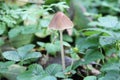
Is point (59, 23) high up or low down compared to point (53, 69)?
up

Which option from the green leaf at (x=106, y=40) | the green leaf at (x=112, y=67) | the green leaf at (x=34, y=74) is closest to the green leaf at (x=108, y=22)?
the green leaf at (x=106, y=40)

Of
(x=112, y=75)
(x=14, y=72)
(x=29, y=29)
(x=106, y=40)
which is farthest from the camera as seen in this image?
(x=29, y=29)

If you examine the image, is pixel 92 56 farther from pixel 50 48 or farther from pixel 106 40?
pixel 50 48

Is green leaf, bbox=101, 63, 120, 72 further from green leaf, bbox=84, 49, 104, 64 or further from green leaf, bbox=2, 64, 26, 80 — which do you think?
green leaf, bbox=2, 64, 26, 80

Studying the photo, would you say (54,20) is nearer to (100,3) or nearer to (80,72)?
(80,72)

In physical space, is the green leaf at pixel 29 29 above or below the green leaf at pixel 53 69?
above

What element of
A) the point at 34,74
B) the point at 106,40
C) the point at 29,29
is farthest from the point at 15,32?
the point at 106,40

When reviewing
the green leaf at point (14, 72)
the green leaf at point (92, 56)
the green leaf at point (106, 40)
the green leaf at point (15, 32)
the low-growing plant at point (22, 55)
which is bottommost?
the green leaf at point (14, 72)

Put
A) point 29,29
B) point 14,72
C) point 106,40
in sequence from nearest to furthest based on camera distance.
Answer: point 106,40 → point 14,72 → point 29,29

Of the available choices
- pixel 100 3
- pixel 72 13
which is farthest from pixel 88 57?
pixel 100 3

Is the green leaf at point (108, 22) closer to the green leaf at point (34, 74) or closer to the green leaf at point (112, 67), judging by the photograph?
the green leaf at point (112, 67)

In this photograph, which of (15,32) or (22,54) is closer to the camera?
(22,54)
